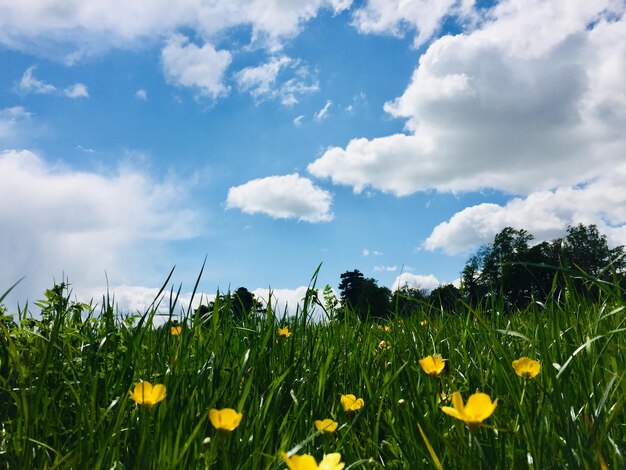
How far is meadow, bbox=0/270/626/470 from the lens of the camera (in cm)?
183

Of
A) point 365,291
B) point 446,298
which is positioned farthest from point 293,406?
point 365,291

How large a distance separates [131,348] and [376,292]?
57.1 meters

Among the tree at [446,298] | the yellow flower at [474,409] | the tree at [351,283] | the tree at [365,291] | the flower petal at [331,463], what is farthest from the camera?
the tree at [351,283]

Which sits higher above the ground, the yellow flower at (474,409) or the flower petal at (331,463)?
the yellow flower at (474,409)

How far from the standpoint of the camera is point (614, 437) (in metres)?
2.08

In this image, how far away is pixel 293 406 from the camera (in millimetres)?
2770

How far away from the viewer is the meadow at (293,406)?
6.01ft

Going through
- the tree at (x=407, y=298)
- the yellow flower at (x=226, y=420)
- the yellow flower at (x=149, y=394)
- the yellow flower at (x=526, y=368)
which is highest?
A: the tree at (x=407, y=298)

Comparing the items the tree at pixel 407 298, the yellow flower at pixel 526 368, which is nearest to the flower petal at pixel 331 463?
the yellow flower at pixel 526 368

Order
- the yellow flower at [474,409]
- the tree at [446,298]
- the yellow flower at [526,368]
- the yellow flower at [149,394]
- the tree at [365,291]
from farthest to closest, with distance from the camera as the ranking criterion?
the tree at [365,291] < the tree at [446,298] < the yellow flower at [526,368] < the yellow flower at [149,394] < the yellow flower at [474,409]

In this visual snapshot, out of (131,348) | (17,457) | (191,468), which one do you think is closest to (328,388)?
(131,348)

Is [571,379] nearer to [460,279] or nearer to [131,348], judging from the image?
[460,279]

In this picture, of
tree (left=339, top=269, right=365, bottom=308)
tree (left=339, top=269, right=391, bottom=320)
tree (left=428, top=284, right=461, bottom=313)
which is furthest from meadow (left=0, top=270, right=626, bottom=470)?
tree (left=339, top=269, right=365, bottom=308)

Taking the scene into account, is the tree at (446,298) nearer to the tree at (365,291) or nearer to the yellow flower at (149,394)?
the yellow flower at (149,394)
